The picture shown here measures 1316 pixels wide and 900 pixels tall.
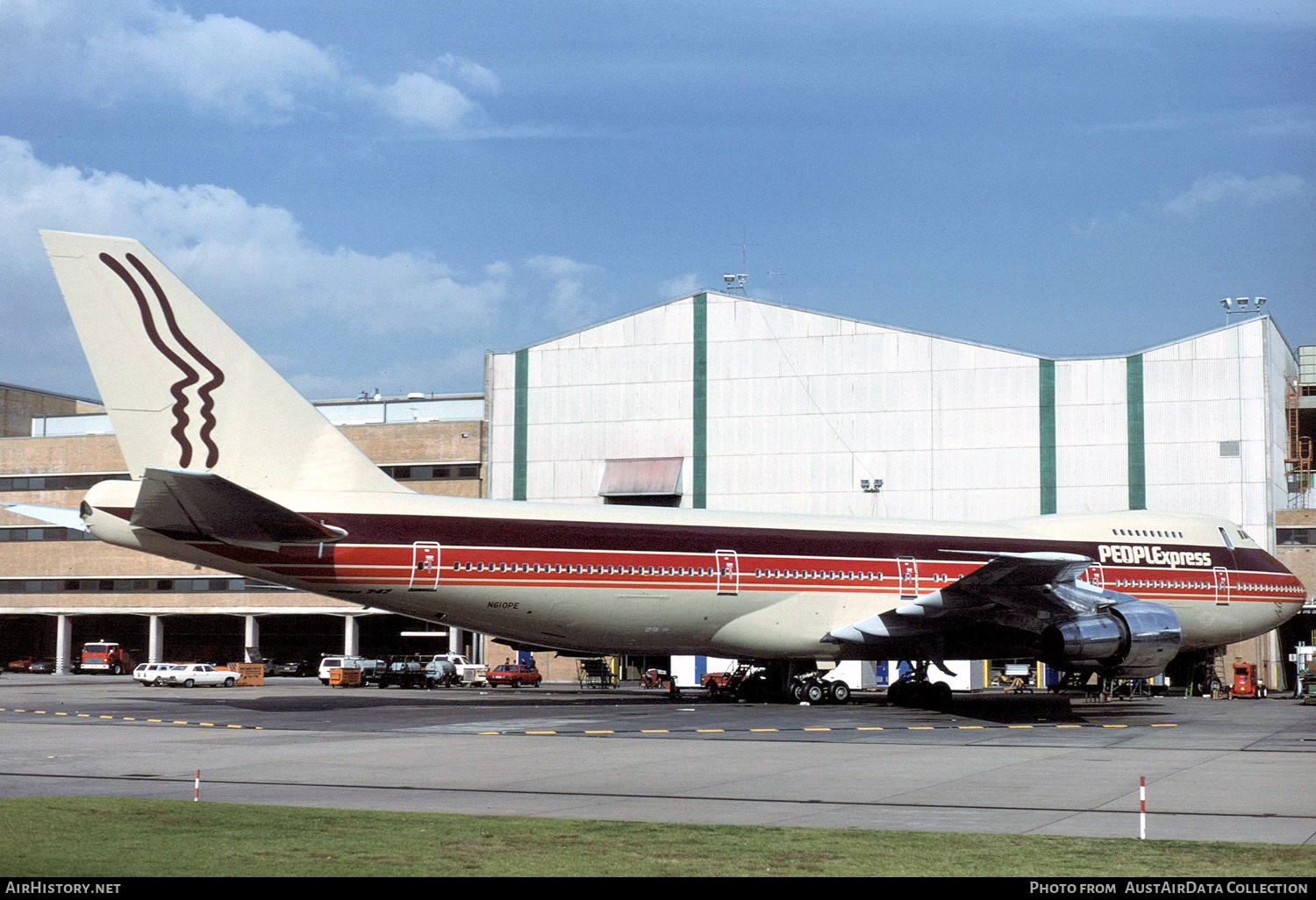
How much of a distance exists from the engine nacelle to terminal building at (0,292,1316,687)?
1791 cm

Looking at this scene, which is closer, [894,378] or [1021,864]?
[1021,864]

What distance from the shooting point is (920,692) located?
112 ft

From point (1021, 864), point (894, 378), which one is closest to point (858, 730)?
point (1021, 864)

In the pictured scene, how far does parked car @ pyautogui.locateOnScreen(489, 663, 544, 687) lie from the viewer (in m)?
54.7

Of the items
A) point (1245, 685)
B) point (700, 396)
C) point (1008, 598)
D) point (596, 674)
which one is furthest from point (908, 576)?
point (596, 674)

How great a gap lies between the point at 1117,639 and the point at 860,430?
1056 inches

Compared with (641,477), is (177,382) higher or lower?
lower

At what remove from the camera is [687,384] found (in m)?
56.9

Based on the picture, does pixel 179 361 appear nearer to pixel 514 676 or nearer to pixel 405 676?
pixel 405 676

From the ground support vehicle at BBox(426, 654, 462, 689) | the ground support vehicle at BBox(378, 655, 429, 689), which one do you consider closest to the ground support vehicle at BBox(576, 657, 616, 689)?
the ground support vehicle at BBox(426, 654, 462, 689)

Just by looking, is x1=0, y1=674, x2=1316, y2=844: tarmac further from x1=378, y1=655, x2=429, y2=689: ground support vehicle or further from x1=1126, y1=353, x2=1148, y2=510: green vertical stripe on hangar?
x1=1126, y1=353, x2=1148, y2=510: green vertical stripe on hangar

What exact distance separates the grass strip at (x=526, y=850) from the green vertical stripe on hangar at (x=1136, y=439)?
43.0 metres
